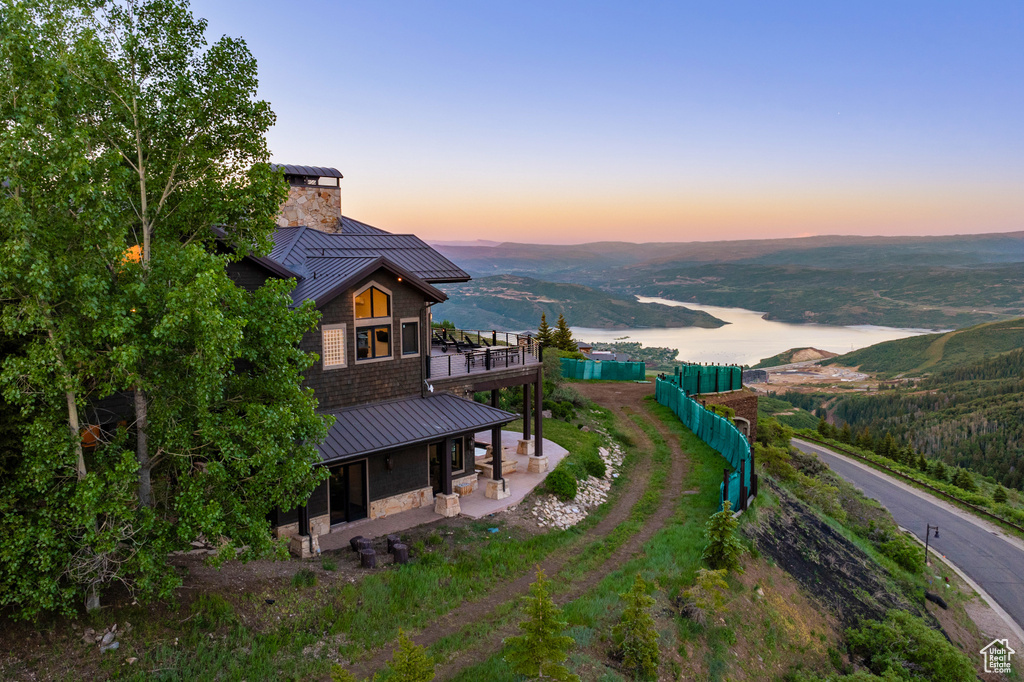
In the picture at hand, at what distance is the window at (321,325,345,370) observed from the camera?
16156mm

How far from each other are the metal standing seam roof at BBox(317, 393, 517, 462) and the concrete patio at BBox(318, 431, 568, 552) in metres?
2.28

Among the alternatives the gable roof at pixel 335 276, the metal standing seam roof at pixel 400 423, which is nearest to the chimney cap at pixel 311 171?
the gable roof at pixel 335 276

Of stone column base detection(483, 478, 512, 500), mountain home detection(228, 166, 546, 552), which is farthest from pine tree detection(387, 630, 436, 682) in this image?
stone column base detection(483, 478, 512, 500)

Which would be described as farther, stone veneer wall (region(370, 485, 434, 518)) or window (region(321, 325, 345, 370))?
stone veneer wall (region(370, 485, 434, 518))

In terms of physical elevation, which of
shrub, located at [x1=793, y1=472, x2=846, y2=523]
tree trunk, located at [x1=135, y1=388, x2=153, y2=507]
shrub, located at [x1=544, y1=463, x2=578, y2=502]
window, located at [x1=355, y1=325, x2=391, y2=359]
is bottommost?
shrub, located at [x1=793, y1=472, x2=846, y2=523]

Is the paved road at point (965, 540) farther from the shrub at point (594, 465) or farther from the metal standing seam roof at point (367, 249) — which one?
the metal standing seam roof at point (367, 249)

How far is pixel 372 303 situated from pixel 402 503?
18.8 feet

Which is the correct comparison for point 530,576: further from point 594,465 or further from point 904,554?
point 904,554

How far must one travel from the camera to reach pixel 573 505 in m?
19.6

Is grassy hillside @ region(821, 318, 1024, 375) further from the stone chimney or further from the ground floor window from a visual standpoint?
the ground floor window

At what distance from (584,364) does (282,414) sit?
3613 cm


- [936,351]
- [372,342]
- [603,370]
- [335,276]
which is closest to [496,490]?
[372,342]

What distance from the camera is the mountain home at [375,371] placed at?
15836 millimetres

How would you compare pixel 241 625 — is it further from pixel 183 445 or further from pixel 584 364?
pixel 584 364
